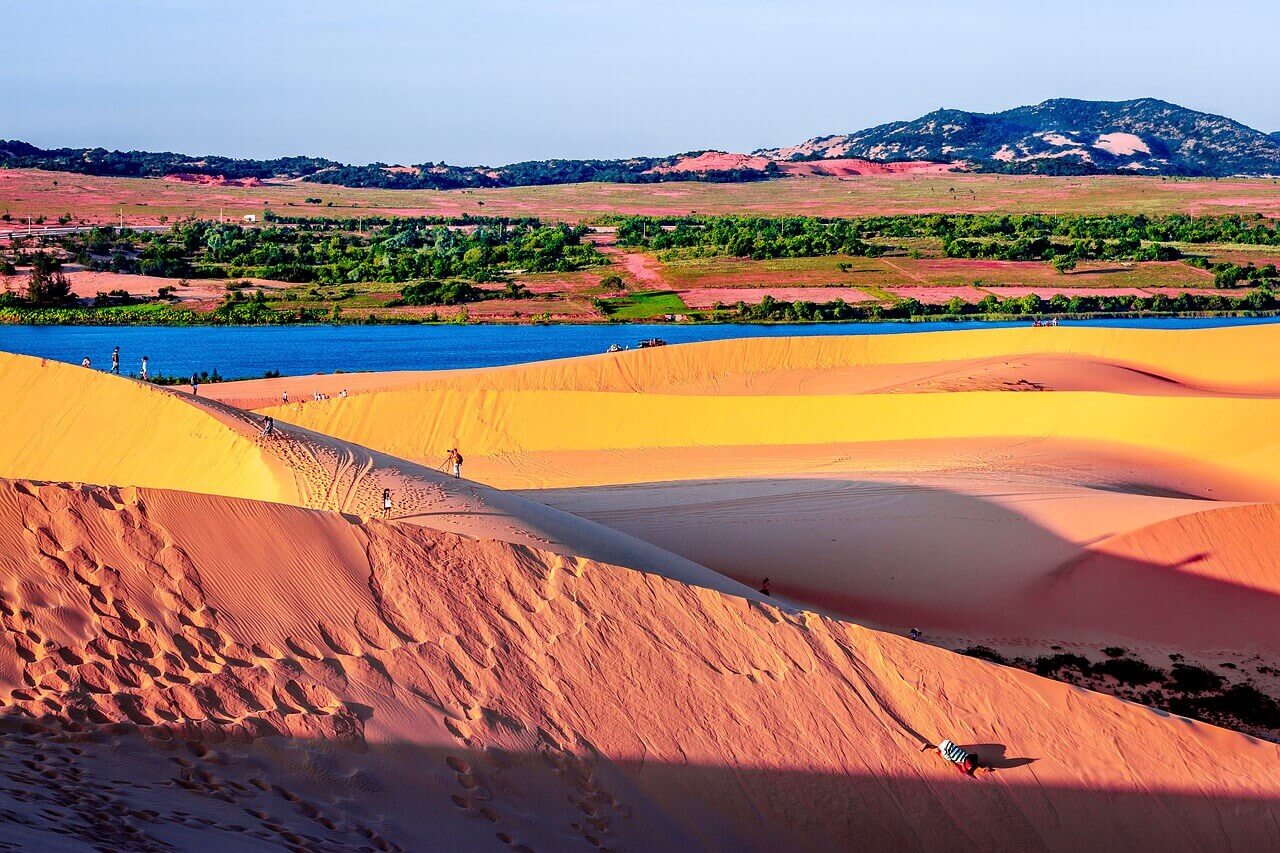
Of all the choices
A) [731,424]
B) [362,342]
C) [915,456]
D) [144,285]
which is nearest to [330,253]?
[144,285]

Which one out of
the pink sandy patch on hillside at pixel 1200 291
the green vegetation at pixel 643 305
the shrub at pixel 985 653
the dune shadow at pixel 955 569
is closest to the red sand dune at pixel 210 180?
the green vegetation at pixel 643 305

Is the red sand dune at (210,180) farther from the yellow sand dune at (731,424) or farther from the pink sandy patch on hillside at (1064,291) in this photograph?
the yellow sand dune at (731,424)

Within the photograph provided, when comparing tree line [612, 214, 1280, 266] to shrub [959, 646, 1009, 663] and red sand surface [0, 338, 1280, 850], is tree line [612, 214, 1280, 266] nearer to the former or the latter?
shrub [959, 646, 1009, 663]

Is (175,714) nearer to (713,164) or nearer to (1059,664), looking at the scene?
(1059,664)

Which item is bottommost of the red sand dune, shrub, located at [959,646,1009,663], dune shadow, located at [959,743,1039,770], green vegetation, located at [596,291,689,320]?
shrub, located at [959,646,1009,663]

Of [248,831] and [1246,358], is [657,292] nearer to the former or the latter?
[1246,358]

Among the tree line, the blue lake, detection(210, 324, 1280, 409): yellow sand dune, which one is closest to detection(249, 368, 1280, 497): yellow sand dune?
detection(210, 324, 1280, 409): yellow sand dune
